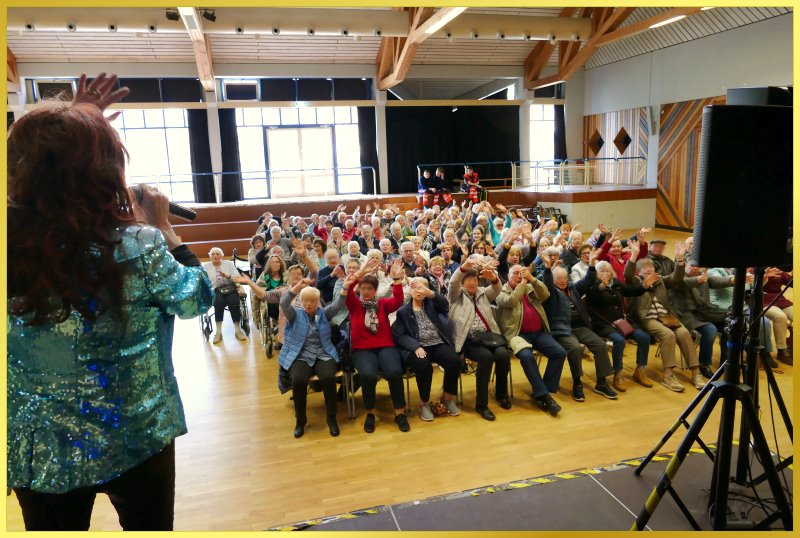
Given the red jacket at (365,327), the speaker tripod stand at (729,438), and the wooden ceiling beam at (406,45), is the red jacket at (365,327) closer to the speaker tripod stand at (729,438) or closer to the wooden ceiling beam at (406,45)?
the speaker tripod stand at (729,438)

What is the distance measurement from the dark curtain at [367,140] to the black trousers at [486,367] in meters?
11.4

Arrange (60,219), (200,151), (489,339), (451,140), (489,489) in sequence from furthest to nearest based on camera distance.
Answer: (451,140) → (200,151) → (489,339) → (489,489) → (60,219)

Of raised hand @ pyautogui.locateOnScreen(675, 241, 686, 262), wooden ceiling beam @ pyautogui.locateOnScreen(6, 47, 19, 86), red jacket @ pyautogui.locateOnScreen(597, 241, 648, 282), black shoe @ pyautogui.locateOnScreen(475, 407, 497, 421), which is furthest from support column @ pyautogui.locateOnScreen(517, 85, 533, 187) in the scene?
wooden ceiling beam @ pyautogui.locateOnScreen(6, 47, 19, 86)

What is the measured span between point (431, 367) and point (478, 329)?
511mm

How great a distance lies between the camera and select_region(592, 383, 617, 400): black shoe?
13.5ft

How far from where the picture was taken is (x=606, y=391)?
4.17m

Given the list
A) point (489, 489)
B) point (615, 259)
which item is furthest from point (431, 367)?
point (615, 259)

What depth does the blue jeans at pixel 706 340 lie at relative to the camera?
4.46m

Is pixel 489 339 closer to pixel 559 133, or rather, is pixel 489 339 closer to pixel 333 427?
pixel 333 427

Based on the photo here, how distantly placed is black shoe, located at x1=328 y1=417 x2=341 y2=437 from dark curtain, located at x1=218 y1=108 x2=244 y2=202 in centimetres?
1009

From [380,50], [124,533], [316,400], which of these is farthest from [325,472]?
[380,50]

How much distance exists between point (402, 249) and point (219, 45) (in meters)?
8.99

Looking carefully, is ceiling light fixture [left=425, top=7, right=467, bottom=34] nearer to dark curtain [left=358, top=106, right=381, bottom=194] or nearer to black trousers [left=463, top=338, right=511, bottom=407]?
dark curtain [left=358, top=106, right=381, bottom=194]

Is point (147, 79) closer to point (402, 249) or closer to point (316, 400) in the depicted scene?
point (402, 249)
